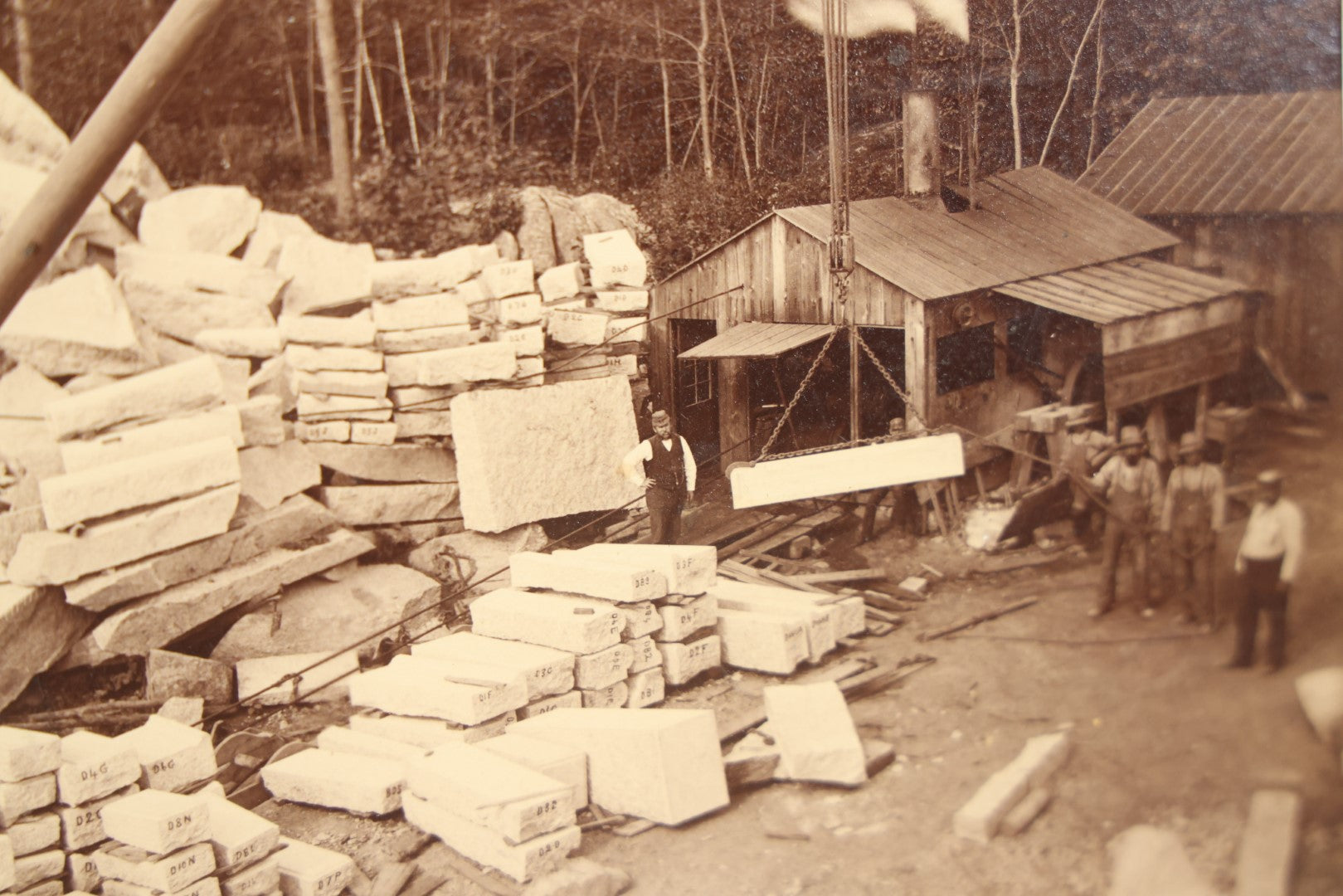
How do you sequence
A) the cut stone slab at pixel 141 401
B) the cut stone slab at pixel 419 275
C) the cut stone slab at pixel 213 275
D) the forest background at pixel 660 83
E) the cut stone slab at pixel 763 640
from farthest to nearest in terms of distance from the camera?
the cut stone slab at pixel 213 275 → the cut stone slab at pixel 141 401 → the cut stone slab at pixel 419 275 → the cut stone slab at pixel 763 640 → the forest background at pixel 660 83

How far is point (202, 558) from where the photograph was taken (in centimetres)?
747

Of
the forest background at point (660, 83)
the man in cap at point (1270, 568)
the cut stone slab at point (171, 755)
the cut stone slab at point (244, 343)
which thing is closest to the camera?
the man in cap at point (1270, 568)

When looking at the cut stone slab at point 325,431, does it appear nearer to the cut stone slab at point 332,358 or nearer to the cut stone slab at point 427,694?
the cut stone slab at point 332,358

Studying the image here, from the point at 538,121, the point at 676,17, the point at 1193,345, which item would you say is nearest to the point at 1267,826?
the point at 1193,345

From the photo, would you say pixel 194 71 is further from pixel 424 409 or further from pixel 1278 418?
pixel 1278 418

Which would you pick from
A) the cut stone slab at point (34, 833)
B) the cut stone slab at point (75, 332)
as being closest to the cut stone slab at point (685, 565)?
the cut stone slab at point (34, 833)

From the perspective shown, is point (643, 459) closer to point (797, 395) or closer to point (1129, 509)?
point (797, 395)

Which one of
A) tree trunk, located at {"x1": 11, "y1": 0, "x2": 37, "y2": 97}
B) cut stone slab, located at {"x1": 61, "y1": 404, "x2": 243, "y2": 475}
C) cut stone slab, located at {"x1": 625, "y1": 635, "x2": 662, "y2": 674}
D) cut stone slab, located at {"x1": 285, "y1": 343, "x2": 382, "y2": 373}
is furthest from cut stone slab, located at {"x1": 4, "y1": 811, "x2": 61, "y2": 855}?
tree trunk, located at {"x1": 11, "y1": 0, "x2": 37, "y2": 97}

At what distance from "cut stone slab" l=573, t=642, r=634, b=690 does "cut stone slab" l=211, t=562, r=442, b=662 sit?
136cm

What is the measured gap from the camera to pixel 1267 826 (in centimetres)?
346

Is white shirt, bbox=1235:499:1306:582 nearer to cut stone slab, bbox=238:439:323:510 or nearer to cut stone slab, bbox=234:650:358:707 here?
cut stone slab, bbox=234:650:358:707

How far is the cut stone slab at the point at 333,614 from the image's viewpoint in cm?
673

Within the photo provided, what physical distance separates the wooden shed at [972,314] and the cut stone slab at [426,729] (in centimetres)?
202

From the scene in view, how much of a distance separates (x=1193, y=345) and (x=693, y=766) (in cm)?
281
